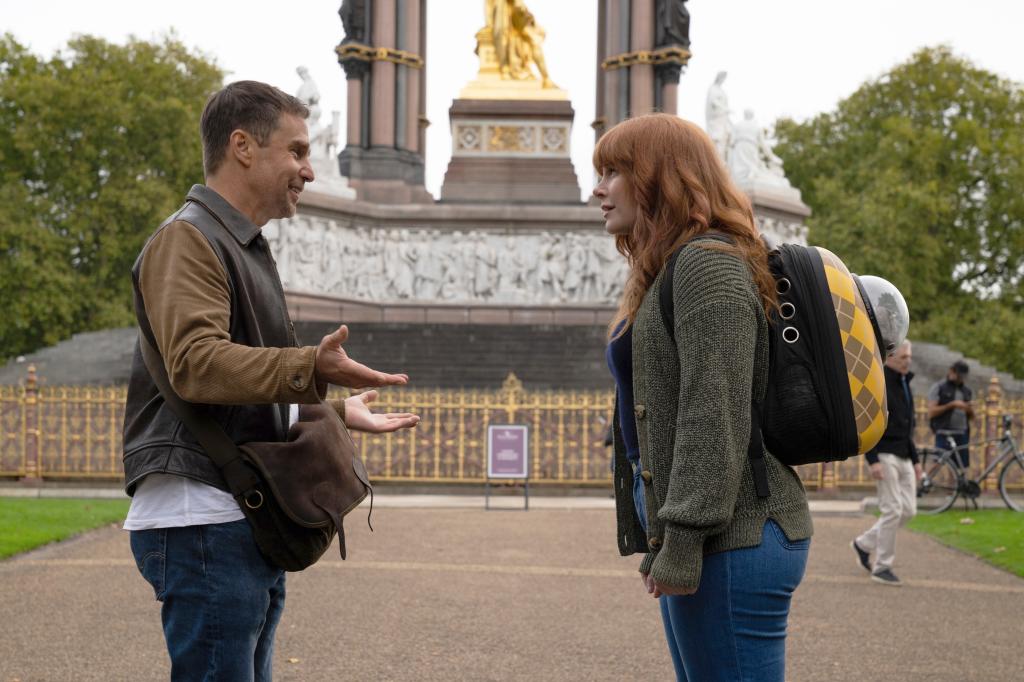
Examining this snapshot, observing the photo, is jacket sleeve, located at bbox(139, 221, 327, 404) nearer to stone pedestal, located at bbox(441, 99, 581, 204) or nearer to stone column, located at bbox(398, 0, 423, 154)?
stone pedestal, located at bbox(441, 99, 581, 204)

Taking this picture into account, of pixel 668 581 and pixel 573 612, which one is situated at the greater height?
pixel 668 581

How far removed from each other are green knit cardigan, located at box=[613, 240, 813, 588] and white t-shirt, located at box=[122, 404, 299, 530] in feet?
3.04

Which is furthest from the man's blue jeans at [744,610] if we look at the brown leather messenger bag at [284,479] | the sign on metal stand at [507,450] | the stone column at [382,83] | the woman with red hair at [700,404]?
the stone column at [382,83]

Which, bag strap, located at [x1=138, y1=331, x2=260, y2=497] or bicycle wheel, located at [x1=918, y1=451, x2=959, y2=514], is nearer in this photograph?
bag strap, located at [x1=138, y1=331, x2=260, y2=497]

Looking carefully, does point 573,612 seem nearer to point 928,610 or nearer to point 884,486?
point 928,610

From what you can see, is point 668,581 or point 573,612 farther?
point 573,612

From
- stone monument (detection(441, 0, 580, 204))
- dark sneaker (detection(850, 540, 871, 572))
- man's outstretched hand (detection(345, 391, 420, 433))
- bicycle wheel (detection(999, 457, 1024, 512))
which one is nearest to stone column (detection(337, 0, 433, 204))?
stone monument (detection(441, 0, 580, 204))

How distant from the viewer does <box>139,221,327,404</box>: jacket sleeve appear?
2877 mm

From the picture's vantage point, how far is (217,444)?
3.04 m

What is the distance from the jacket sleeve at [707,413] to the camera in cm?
295

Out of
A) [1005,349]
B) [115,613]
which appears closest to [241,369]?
[115,613]

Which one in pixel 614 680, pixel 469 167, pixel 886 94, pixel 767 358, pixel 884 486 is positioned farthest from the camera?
pixel 886 94

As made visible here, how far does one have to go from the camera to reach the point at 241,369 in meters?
2.88

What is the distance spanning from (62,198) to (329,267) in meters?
18.5
